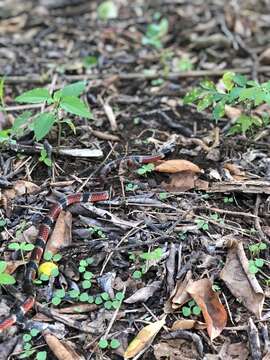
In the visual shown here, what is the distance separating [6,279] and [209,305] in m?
1.14

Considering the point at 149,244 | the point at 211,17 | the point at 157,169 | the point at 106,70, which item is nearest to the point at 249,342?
the point at 149,244

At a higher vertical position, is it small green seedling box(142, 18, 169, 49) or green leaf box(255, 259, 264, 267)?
small green seedling box(142, 18, 169, 49)

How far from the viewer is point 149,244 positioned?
338cm

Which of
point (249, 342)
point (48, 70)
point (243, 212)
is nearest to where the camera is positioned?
point (249, 342)

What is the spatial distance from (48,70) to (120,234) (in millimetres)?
2562

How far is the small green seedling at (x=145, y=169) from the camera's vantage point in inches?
150

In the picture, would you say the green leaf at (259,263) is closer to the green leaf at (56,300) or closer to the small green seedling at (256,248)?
the small green seedling at (256,248)

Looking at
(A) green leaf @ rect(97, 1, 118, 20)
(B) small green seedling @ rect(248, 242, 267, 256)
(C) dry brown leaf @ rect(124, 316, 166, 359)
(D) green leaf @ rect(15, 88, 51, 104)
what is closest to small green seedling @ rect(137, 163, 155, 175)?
(D) green leaf @ rect(15, 88, 51, 104)

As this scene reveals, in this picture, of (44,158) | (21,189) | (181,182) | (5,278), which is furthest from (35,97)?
(5,278)

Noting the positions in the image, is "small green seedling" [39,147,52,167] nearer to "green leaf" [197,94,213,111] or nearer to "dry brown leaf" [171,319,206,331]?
"green leaf" [197,94,213,111]

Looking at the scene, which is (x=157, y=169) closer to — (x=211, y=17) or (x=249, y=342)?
(x=249, y=342)

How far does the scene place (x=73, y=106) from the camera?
3.58 m

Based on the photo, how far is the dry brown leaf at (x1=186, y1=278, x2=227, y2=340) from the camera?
9.78ft

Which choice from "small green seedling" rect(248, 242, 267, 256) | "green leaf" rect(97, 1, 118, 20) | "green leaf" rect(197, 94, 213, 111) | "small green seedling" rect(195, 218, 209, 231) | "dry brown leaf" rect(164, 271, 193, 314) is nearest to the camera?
"dry brown leaf" rect(164, 271, 193, 314)
